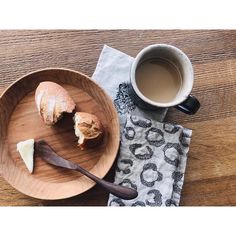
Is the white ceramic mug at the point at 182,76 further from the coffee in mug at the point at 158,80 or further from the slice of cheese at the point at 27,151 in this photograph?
the slice of cheese at the point at 27,151

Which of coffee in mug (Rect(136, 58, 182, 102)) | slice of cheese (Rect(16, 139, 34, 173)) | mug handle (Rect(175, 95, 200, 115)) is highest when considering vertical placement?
coffee in mug (Rect(136, 58, 182, 102))

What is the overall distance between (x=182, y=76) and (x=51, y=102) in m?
0.21

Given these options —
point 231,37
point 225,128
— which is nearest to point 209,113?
point 225,128

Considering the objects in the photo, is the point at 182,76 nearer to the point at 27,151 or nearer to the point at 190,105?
the point at 190,105

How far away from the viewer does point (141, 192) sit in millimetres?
775

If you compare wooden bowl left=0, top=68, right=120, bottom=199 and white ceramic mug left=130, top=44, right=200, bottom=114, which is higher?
white ceramic mug left=130, top=44, right=200, bottom=114

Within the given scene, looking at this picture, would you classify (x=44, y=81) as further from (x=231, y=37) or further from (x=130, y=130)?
(x=231, y=37)

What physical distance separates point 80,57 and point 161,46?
0.47 feet

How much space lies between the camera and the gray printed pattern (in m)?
0.77

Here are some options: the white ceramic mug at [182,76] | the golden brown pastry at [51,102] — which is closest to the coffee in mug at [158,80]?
the white ceramic mug at [182,76]

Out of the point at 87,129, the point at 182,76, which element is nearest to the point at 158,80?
the point at 182,76

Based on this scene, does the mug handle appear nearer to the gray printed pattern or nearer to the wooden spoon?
the gray printed pattern

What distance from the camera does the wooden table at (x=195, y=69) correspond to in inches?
31.5

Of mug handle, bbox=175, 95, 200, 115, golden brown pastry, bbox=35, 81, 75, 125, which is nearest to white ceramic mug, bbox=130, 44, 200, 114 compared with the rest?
mug handle, bbox=175, 95, 200, 115
